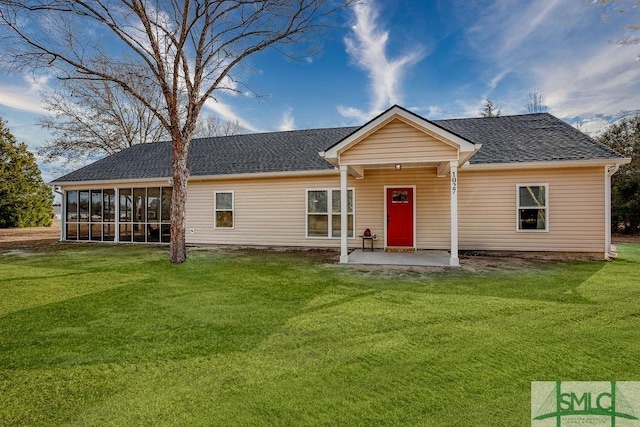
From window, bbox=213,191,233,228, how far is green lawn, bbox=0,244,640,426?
5653 mm

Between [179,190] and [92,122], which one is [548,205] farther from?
[92,122]

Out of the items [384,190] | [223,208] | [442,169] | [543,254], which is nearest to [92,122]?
[223,208]

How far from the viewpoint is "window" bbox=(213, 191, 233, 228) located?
475 inches

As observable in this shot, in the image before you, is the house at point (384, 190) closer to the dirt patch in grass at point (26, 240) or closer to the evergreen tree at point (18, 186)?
the dirt patch in grass at point (26, 240)

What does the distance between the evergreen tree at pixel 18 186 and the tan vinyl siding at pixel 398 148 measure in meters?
25.4

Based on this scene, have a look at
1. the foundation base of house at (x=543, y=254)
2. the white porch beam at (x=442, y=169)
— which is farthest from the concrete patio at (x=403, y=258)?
the white porch beam at (x=442, y=169)

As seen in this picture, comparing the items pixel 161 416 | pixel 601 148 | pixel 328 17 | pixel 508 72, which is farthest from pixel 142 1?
pixel 508 72

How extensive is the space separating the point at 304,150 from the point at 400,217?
4.82m

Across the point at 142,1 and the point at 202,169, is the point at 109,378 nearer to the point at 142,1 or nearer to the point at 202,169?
the point at 142,1

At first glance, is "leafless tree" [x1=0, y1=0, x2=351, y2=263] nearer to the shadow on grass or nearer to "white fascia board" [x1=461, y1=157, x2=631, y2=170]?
the shadow on grass

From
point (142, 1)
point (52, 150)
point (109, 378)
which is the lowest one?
point (109, 378)

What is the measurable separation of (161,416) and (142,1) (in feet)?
33.9

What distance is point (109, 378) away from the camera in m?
2.75

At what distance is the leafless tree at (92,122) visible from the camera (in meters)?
20.7
